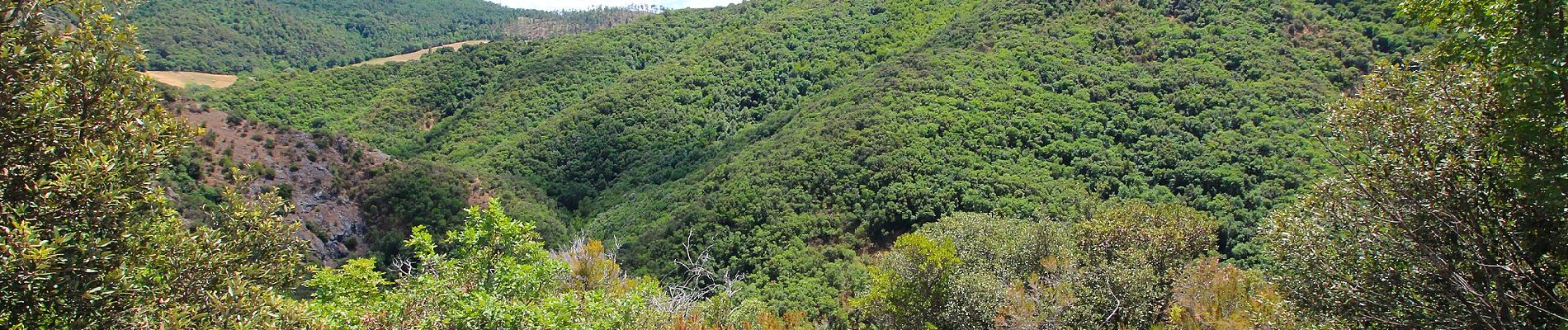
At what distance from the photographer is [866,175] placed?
47.7 meters

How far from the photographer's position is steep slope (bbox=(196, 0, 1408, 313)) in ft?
141

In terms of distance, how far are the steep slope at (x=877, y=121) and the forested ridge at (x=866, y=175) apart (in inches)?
11.1

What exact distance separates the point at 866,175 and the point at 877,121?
585 cm

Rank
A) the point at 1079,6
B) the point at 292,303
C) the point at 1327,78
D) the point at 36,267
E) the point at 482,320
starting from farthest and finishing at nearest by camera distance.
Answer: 1. the point at 1079,6
2. the point at 1327,78
3. the point at 482,320
4. the point at 292,303
5. the point at 36,267

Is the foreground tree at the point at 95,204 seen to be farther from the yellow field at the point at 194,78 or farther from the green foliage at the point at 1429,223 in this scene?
the yellow field at the point at 194,78

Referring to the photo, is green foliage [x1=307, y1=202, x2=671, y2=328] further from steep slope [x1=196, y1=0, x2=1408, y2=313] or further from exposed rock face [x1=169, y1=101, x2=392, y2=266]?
exposed rock face [x1=169, y1=101, x2=392, y2=266]

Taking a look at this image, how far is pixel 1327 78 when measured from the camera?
156 feet

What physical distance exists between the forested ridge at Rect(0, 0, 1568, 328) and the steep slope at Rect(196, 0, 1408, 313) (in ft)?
0.93

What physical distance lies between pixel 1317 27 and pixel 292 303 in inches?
2520

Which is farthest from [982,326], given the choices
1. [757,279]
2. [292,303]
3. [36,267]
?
[757,279]

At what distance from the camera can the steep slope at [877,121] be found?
43.1 m

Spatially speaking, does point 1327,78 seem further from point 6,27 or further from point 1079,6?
point 6,27

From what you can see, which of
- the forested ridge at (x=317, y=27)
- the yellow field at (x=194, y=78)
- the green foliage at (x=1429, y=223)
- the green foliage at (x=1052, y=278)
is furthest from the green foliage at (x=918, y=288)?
the forested ridge at (x=317, y=27)

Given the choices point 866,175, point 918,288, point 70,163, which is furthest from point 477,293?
point 866,175
